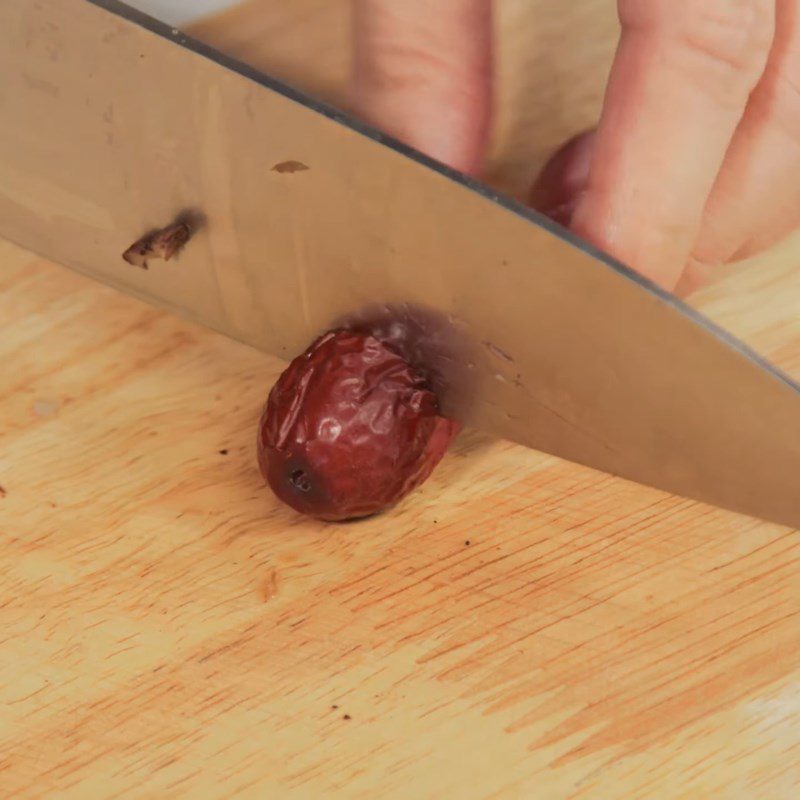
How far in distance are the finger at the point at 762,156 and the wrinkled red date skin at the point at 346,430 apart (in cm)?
71

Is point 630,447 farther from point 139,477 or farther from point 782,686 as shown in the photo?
point 139,477

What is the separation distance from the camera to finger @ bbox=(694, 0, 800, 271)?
98.7 inches

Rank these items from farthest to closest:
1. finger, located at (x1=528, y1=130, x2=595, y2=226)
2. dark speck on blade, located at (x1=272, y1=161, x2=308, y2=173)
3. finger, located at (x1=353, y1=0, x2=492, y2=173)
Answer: finger, located at (x1=528, y1=130, x2=595, y2=226) < finger, located at (x1=353, y1=0, x2=492, y2=173) < dark speck on blade, located at (x1=272, y1=161, x2=308, y2=173)

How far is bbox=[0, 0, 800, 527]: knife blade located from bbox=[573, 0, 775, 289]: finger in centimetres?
23

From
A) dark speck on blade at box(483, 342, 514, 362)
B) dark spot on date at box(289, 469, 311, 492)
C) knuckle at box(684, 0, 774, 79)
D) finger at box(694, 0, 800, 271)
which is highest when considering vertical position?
knuckle at box(684, 0, 774, 79)

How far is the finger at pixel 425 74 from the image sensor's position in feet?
7.94

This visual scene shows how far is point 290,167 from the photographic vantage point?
2.17 m

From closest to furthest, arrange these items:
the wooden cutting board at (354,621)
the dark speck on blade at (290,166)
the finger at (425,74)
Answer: the wooden cutting board at (354,621), the dark speck on blade at (290,166), the finger at (425,74)

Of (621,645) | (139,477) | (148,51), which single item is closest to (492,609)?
(621,645)

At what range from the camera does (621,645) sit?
2.14 metres

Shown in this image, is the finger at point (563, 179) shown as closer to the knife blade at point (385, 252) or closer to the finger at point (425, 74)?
the finger at point (425, 74)

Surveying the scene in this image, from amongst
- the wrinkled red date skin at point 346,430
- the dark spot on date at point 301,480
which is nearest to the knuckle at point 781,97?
the wrinkled red date skin at point 346,430

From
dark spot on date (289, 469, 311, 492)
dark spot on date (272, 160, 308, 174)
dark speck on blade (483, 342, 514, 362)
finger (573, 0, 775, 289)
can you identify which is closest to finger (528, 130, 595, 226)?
finger (573, 0, 775, 289)

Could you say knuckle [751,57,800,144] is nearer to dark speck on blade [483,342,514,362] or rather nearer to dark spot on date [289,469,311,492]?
dark speck on blade [483,342,514,362]
